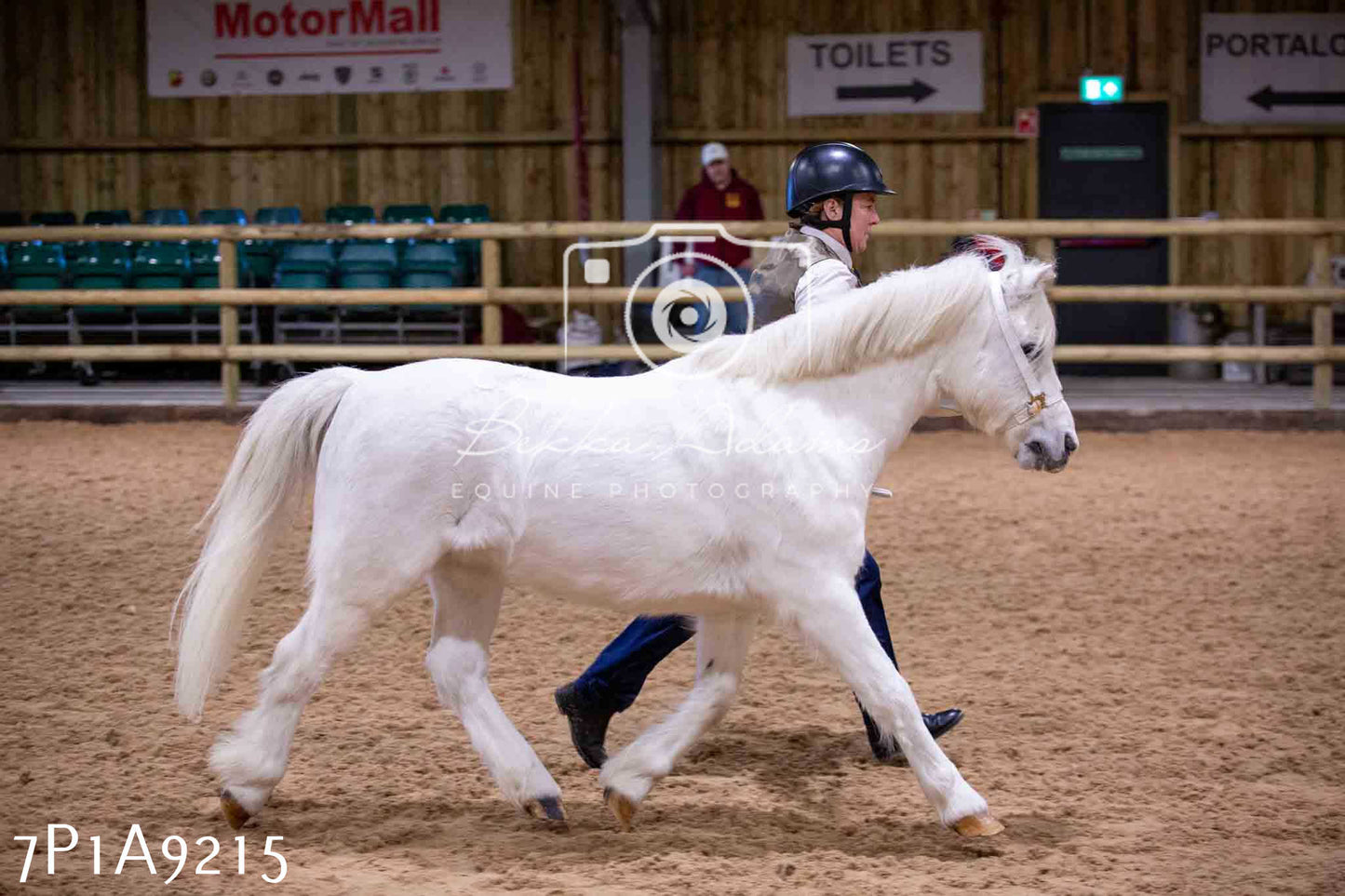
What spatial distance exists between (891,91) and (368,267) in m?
5.87

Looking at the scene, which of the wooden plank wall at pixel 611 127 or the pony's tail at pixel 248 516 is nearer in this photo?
the pony's tail at pixel 248 516

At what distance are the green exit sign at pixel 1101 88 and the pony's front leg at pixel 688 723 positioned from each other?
1274 centimetres

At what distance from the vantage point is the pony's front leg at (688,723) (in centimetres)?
331

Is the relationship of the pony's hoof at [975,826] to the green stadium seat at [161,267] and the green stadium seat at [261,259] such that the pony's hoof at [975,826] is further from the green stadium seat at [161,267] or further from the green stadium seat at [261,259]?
the green stadium seat at [161,267]

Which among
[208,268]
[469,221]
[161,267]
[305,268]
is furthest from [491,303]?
[469,221]

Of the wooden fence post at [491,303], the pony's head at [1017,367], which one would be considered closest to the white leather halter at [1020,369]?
the pony's head at [1017,367]

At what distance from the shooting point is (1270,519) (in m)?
6.79

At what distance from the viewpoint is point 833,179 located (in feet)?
12.3

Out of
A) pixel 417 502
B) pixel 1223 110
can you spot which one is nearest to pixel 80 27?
pixel 1223 110

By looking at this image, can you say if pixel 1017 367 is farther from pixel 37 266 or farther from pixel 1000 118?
pixel 1000 118

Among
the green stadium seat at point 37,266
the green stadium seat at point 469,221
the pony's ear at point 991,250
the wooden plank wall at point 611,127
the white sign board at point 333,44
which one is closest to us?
the pony's ear at point 991,250

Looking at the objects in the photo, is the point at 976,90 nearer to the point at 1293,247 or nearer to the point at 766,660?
the point at 1293,247

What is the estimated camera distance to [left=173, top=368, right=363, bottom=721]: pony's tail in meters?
3.35

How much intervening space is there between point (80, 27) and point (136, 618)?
42.5 ft
